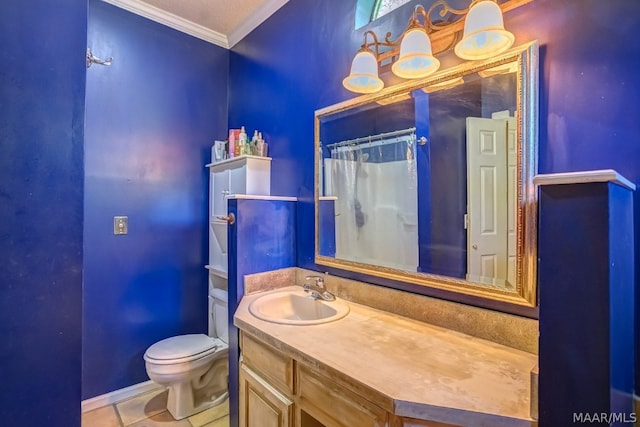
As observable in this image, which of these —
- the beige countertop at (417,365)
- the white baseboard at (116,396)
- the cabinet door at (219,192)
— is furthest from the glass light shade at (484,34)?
the white baseboard at (116,396)

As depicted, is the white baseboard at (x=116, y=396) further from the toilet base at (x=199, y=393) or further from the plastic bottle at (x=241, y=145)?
the plastic bottle at (x=241, y=145)

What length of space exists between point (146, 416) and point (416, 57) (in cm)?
250

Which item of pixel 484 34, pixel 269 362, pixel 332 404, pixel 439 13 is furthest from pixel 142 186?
pixel 484 34

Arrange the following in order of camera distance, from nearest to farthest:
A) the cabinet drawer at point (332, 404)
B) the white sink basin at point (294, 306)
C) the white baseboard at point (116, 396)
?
the cabinet drawer at point (332, 404)
the white sink basin at point (294, 306)
the white baseboard at point (116, 396)

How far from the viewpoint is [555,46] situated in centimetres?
100

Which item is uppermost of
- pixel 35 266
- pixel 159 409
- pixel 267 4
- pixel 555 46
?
pixel 267 4

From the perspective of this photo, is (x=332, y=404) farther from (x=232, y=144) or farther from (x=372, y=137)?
(x=232, y=144)

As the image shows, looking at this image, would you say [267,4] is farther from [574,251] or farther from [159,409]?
[159,409]

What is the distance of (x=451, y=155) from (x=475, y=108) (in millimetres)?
196

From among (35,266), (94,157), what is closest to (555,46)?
(35,266)

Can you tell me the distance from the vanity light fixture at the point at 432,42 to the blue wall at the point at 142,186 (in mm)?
1543

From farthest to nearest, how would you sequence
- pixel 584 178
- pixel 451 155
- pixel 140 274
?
pixel 140 274, pixel 451 155, pixel 584 178

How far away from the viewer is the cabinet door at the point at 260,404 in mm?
1187

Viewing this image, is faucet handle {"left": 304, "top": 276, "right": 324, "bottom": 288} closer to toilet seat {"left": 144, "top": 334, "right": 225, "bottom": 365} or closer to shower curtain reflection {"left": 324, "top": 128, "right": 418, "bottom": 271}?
shower curtain reflection {"left": 324, "top": 128, "right": 418, "bottom": 271}
